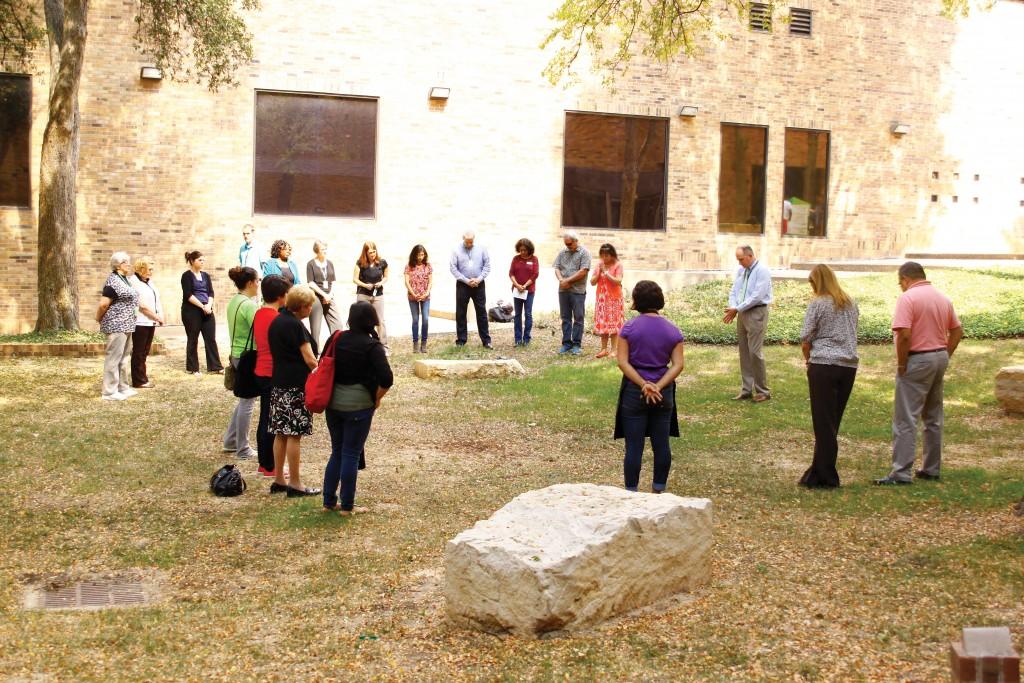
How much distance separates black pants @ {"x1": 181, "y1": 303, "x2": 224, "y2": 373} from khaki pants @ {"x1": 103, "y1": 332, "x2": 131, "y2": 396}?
146 centimetres

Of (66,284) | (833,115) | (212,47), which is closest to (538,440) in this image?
(66,284)

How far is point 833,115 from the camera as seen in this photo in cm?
2494

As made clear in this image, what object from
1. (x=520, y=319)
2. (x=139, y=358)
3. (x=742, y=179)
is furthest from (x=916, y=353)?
(x=742, y=179)

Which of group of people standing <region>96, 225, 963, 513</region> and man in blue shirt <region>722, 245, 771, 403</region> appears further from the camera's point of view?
man in blue shirt <region>722, 245, 771, 403</region>

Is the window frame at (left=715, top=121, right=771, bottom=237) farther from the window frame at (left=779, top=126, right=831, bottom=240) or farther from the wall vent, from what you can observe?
the wall vent

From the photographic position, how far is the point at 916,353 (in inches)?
352

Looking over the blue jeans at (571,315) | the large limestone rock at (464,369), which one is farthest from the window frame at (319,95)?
the large limestone rock at (464,369)

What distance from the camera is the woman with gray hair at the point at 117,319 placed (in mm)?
12836

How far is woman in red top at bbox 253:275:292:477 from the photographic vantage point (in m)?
9.02

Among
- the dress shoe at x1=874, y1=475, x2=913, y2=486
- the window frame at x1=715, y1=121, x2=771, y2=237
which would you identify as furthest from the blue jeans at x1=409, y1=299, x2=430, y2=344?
the window frame at x1=715, y1=121, x2=771, y2=237

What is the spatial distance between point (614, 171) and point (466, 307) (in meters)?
7.91

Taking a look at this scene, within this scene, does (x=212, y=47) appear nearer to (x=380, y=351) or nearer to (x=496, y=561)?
(x=380, y=351)

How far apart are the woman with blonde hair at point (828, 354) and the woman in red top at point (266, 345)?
4243 millimetres

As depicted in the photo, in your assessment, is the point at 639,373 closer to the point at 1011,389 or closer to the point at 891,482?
the point at 891,482
